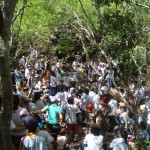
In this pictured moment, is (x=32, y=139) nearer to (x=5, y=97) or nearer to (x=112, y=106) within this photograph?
(x=5, y=97)

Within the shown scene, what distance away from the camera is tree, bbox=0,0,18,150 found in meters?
3.63

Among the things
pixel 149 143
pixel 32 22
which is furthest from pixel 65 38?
pixel 149 143

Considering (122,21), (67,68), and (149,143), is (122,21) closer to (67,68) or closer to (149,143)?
(149,143)

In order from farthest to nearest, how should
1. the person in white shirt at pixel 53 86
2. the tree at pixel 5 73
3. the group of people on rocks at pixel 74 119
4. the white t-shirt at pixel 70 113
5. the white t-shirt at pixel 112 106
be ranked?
1. the person in white shirt at pixel 53 86
2. the white t-shirt at pixel 112 106
3. the white t-shirt at pixel 70 113
4. the group of people on rocks at pixel 74 119
5. the tree at pixel 5 73

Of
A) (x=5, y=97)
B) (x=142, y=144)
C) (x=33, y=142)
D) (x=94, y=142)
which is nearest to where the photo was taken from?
(x=5, y=97)

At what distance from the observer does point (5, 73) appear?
371 centimetres

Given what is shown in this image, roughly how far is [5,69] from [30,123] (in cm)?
185

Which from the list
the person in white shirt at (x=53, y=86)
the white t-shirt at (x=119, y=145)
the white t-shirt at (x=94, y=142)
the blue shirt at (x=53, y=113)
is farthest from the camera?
Result: the person in white shirt at (x=53, y=86)

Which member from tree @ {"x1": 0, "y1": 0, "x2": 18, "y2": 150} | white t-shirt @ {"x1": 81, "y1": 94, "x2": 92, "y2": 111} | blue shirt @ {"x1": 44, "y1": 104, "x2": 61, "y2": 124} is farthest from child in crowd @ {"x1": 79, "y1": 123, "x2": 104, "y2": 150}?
white t-shirt @ {"x1": 81, "y1": 94, "x2": 92, "y2": 111}

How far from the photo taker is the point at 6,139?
160 inches

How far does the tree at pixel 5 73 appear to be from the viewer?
363cm

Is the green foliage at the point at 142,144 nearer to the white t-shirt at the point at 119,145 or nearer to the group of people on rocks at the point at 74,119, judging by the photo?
the group of people on rocks at the point at 74,119

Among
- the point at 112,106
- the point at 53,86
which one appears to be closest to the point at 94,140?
the point at 112,106

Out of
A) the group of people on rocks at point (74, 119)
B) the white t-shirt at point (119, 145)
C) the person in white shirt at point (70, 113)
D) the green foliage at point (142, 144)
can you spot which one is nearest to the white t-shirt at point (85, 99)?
the group of people on rocks at point (74, 119)
